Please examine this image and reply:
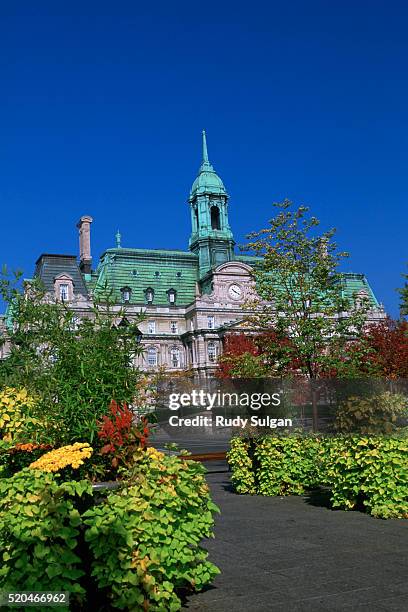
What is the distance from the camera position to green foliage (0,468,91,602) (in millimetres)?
5465

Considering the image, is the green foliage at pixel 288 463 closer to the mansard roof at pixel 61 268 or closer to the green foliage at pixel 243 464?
the green foliage at pixel 243 464

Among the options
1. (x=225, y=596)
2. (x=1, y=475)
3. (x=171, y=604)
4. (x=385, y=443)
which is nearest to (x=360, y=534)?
(x=385, y=443)

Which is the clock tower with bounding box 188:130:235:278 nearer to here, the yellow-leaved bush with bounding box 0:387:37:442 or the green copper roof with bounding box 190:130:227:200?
the green copper roof with bounding box 190:130:227:200

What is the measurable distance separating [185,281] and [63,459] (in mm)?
93107

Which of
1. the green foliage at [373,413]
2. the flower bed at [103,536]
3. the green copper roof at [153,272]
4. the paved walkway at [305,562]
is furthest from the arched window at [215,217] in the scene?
the flower bed at [103,536]

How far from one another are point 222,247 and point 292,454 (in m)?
86.6

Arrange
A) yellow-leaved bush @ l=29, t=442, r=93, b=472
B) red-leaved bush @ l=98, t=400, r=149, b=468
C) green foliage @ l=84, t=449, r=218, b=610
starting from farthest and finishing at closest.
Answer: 1. red-leaved bush @ l=98, t=400, r=149, b=468
2. yellow-leaved bush @ l=29, t=442, r=93, b=472
3. green foliage @ l=84, t=449, r=218, b=610

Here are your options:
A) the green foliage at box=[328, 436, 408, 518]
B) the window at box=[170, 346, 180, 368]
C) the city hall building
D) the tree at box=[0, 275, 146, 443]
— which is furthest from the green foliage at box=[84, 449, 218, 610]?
the window at box=[170, 346, 180, 368]

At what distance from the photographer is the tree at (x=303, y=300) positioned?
19.6 m

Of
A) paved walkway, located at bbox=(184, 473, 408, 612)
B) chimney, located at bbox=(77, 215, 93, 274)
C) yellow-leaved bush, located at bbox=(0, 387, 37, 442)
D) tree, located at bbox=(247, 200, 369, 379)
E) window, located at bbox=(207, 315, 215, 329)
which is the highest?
chimney, located at bbox=(77, 215, 93, 274)

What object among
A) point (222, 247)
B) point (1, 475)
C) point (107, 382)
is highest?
point (222, 247)

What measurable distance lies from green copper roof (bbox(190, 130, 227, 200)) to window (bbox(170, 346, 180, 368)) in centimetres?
2400

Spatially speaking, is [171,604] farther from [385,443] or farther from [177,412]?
[177,412]

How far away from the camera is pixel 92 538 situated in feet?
18.9
